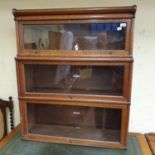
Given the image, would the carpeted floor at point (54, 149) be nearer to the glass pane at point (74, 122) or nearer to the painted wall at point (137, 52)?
the glass pane at point (74, 122)

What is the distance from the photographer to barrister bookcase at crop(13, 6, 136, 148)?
1.12 metres

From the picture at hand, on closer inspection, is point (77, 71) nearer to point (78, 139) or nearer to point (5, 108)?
point (78, 139)

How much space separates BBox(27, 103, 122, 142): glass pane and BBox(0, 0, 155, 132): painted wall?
0.27 m

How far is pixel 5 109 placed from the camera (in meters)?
1.67

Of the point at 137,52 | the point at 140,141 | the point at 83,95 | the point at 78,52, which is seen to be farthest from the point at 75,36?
the point at 140,141

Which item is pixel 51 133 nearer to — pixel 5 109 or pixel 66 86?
pixel 66 86

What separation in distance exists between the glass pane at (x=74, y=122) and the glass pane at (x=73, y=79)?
13 centimetres

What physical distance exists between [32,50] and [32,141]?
0.65m

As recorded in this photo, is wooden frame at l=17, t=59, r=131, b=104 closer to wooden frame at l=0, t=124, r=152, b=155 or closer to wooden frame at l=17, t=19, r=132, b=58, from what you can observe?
wooden frame at l=17, t=19, r=132, b=58

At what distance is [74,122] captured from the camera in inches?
57.0

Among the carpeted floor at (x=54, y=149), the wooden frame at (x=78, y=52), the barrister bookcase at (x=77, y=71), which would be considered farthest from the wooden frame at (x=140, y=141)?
the wooden frame at (x=78, y=52)

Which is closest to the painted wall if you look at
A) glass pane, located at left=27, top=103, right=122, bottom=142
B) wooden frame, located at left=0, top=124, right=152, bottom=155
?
wooden frame, located at left=0, top=124, right=152, bottom=155

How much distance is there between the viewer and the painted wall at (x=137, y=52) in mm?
1344

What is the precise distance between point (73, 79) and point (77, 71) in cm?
8
